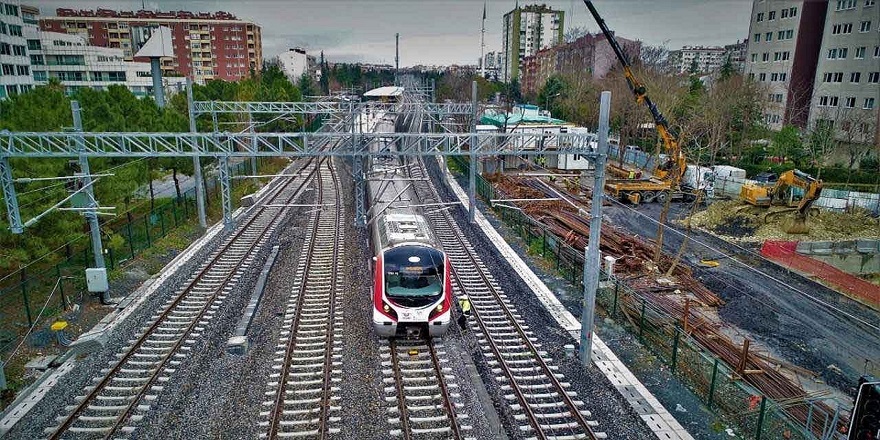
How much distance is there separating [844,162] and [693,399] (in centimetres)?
3875

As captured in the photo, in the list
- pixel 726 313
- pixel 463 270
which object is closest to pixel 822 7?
pixel 726 313

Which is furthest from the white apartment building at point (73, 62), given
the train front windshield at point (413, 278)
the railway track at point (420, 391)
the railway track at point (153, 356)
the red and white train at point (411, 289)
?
the railway track at point (420, 391)

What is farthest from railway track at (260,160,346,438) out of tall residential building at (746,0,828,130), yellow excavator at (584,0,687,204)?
tall residential building at (746,0,828,130)

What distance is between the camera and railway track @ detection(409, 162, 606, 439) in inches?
416

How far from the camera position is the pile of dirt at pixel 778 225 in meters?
26.1

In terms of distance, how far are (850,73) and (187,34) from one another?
3556 inches

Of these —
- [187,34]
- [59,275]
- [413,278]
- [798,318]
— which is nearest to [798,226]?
[798,318]

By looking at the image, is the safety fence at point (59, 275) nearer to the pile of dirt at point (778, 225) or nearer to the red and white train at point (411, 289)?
the red and white train at point (411, 289)

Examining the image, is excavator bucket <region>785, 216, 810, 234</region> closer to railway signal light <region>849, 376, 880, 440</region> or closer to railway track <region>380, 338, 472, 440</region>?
railway track <region>380, 338, 472, 440</region>

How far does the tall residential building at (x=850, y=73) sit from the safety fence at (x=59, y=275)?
136 feet

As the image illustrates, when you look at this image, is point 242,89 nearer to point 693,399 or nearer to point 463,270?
point 463,270

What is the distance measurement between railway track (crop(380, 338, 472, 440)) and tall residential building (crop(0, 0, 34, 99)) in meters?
50.1

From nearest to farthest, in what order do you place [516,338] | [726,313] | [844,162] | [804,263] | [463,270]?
[516,338] → [726,313] → [463,270] → [804,263] → [844,162]

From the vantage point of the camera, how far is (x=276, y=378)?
478 inches
